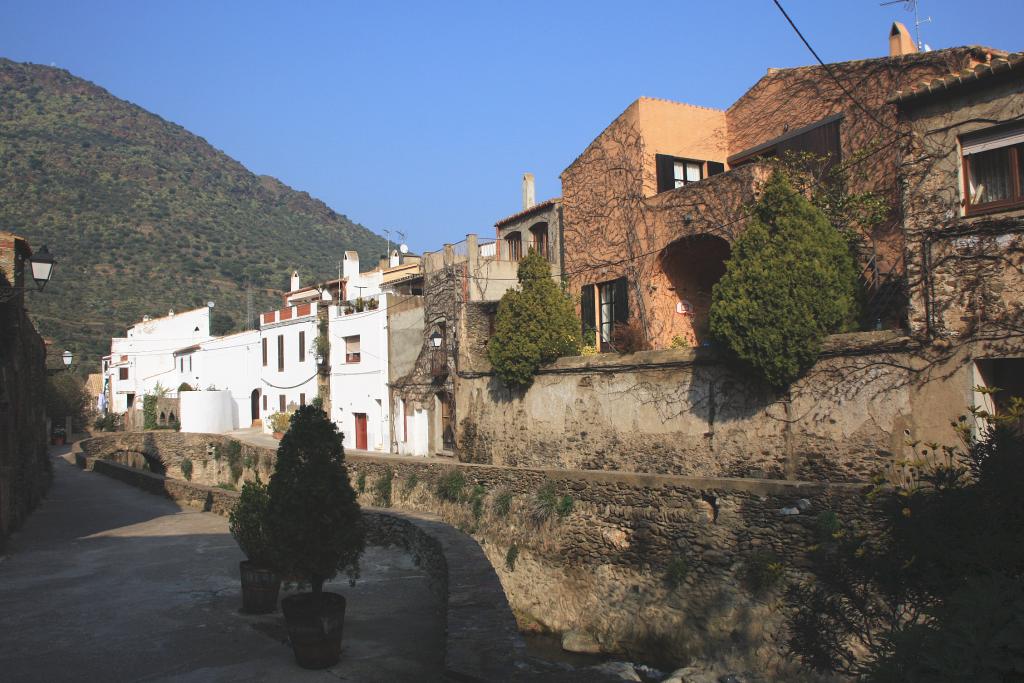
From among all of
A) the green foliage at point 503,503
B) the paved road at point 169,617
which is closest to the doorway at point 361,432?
the paved road at point 169,617

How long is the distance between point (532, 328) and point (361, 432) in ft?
58.3

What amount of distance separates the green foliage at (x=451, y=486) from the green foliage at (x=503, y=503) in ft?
5.80

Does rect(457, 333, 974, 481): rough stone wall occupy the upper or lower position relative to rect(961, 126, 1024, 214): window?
lower

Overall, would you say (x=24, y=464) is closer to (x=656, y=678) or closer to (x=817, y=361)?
(x=656, y=678)

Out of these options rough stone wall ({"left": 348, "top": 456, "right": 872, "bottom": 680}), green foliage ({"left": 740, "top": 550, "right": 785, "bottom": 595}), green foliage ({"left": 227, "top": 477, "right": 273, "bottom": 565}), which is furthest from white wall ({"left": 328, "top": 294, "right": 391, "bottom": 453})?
green foliage ({"left": 740, "top": 550, "right": 785, "bottom": 595})

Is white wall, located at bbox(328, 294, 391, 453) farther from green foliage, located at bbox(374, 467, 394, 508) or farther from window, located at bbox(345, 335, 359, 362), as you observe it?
green foliage, located at bbox(374, 467, 394, 508)

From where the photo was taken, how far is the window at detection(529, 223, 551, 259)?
30120 mm

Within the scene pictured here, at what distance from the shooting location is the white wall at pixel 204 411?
45.8 meters

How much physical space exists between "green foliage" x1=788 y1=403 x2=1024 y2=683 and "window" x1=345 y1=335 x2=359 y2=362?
1234 inches

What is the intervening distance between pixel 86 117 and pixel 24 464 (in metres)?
139

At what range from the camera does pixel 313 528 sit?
8680 mm

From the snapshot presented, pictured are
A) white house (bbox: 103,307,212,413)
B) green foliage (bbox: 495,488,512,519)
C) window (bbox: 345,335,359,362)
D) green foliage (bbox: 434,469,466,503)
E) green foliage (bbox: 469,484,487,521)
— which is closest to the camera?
green foliage (bbox: 495,488,512,519)

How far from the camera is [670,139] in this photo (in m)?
22.6

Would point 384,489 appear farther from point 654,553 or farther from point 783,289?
point 783,289
